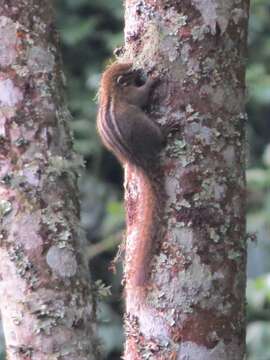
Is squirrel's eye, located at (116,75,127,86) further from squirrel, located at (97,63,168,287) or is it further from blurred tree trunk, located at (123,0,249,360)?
blurred tree trunk, located at (123,0,249,360)

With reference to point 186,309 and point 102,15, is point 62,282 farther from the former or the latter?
point 102,15

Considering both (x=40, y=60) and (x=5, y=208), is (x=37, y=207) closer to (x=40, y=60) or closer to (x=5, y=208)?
(x=5, y=208)

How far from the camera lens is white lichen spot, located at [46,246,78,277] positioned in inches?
88.1

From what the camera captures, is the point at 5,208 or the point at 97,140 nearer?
the point at 5,208

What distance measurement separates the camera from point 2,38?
2.32 m

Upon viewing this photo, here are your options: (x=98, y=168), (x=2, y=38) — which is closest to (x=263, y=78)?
(x=98, y=168)

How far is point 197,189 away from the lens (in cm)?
204

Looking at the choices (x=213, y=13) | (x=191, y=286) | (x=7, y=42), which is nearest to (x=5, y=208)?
(x=7, y=42)

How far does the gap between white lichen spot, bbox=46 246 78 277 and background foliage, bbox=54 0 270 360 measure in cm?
255

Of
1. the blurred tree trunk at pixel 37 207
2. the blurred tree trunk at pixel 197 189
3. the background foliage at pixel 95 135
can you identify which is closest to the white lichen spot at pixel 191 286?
the blurred tree trunk at pixel 197 189

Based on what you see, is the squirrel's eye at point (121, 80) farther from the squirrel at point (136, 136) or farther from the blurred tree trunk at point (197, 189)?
the blurred tree trunk at point (197, 189)

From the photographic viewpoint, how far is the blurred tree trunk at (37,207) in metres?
2.22

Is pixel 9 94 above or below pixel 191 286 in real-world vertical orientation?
above

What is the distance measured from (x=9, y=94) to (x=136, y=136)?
11.5 inches
